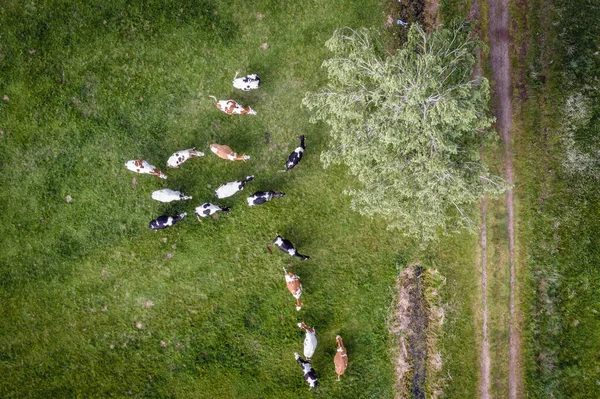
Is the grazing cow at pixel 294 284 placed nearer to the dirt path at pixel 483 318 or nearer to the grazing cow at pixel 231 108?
the grazing cow at pixel 231 108

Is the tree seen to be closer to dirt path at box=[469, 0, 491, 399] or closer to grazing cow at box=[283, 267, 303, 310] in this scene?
dirt path at box=[469, 0, 491, 399]

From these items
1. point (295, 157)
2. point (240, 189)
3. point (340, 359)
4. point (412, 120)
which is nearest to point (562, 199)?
point (412, 120)

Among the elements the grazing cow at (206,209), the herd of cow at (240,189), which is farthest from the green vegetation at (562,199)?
the grazing cow at (206,209)

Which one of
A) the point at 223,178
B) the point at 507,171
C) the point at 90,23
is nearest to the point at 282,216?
the point at 223,178

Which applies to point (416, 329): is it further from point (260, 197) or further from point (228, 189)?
point (228, 189)

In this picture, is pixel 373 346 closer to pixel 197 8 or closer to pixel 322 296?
pixel 322 296

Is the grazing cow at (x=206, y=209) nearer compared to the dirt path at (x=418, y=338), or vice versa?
the grazing cow at (x=206, y=209)
